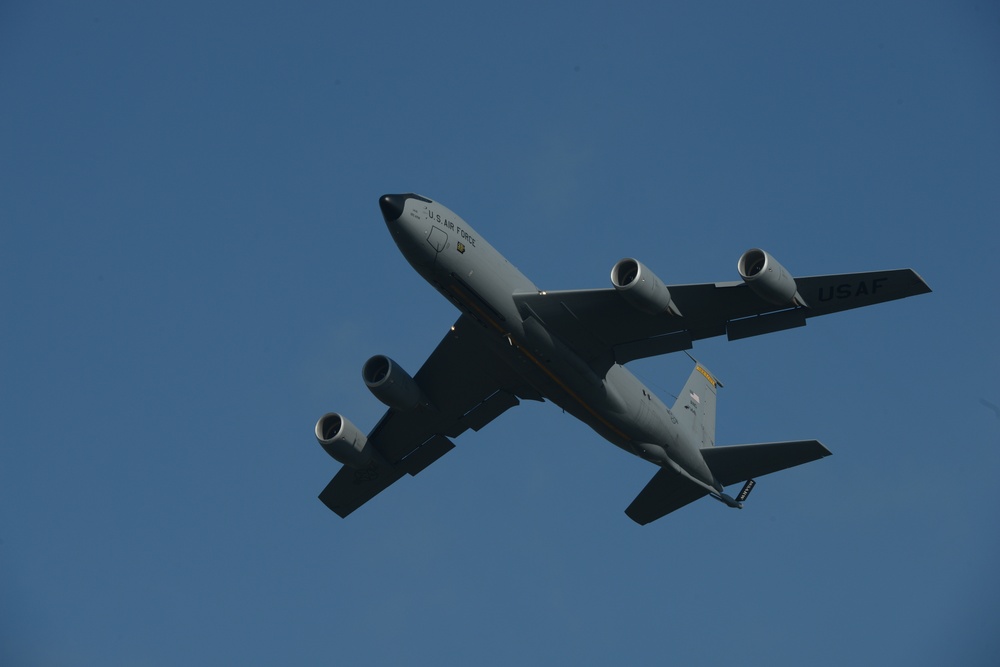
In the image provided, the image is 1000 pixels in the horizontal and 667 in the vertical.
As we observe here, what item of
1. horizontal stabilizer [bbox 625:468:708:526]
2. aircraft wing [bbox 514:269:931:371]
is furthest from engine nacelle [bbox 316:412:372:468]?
horizontal stabilizer [bbox 625:468:708:526]

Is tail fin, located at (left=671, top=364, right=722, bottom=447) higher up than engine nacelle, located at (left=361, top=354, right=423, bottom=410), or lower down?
higher up

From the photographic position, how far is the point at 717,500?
43812mm

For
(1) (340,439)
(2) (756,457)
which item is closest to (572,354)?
(2) (756,457)

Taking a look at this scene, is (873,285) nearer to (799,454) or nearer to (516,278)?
(799,454)

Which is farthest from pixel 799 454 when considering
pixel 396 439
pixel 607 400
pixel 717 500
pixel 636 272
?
pixel 396 439

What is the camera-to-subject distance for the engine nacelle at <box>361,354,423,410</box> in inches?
1571

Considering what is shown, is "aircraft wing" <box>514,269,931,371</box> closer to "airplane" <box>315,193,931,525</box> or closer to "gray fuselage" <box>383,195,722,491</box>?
"airplane" <box>315,193,931,525</box>

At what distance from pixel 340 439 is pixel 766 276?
1671 cm

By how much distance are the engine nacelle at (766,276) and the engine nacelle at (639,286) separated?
8.25ft

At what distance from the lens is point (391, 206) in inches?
1375

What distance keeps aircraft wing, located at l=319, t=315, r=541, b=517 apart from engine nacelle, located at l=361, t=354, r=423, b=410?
4.55ft

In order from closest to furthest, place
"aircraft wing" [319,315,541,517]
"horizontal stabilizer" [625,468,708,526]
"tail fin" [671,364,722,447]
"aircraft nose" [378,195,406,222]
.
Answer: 1. "aircraft nose" [378,195,406,222]
2. "aircraft wing" [319,315,541,517]
3. "horizontal stabilizer" [625,468,708,526]
4. "tail fin" [671,364,722,447]

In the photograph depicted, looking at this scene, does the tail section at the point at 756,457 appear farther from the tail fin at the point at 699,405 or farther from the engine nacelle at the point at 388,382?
the engine nacelle at the point at 388,382

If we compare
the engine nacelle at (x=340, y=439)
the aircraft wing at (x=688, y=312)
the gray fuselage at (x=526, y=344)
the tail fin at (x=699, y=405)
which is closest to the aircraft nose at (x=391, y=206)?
the gray fuselage at (x=526, y=344)
